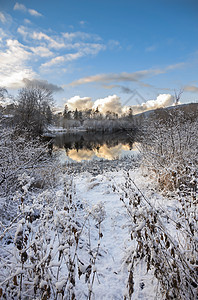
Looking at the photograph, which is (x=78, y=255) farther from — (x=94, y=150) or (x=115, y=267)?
(x=94, y=150)

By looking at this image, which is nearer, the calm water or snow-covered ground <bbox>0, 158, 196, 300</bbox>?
snow-covered ground <bbox>0, 158, 196, 300</bbox>

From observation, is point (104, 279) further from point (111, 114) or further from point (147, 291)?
point (111, 114)

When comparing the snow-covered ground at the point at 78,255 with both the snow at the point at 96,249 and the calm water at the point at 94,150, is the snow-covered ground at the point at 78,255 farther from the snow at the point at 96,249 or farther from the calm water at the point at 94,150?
the calm water at the point at 94,150

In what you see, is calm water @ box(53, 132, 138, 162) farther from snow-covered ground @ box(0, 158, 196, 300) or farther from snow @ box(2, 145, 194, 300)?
snow-covered ground @ box(0, 158, 196, 300)

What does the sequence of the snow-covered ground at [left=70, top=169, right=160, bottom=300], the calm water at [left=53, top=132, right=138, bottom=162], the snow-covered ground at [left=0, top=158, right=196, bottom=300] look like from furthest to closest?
the calm water at [left=53, top=132, right=138, bottom=162] < the snow-covered ground at [left=70, top=169, right=160, bottom=300] < the snow-covered ground at [left=0, top=158, right=196, bottom=300]

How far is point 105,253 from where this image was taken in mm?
2686

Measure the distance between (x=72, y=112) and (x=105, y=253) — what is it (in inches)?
3835

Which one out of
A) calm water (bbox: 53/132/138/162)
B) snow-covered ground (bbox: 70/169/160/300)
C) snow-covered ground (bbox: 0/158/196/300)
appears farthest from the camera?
calm water (bbox: 53/132/138/162)

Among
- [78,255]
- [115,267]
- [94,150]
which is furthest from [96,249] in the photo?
[94,150]

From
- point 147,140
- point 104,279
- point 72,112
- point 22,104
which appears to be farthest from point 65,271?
point 72,112

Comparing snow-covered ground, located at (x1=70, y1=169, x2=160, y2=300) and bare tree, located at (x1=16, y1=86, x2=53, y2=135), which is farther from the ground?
bare tree, located at (x1=16, y1=86, x2=53, y2=135)

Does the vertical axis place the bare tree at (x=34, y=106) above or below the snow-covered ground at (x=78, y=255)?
above

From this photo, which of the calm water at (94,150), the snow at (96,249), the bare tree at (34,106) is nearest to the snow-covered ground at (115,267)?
the snow at (96,249)

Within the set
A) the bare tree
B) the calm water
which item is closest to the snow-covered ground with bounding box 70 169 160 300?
the calm water
